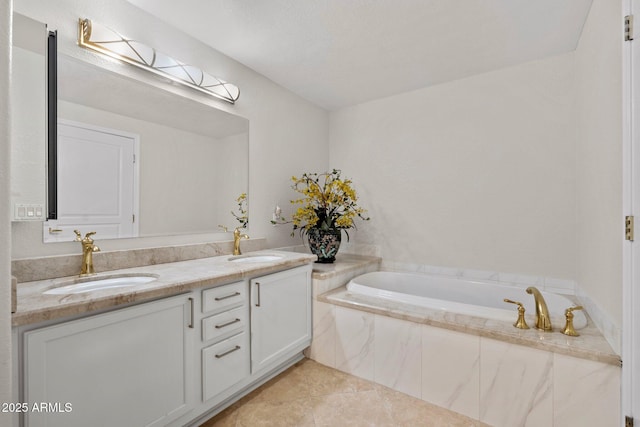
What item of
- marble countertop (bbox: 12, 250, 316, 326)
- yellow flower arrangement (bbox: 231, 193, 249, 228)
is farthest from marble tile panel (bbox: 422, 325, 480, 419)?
yellow flower arrangement (bbox: 231, 193, 249, 228)

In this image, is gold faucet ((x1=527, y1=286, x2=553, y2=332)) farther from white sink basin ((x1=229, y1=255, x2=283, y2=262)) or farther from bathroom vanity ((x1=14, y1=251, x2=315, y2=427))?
white sink basin ((x1=229, y1=255, x2=283, y2=262))

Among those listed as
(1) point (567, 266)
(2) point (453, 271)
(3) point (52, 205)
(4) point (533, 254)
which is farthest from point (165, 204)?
(1) point (567, 266)

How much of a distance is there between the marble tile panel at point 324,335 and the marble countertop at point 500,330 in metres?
0.11

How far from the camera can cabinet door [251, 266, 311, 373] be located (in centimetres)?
187

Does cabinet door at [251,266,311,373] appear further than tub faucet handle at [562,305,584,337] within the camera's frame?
Yes

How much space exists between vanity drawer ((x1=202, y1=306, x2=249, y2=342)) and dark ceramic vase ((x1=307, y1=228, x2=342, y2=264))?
1.15 metres

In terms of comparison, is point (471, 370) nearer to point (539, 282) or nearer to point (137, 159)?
point (539, 282)

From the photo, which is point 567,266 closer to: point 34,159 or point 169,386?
point 169,386

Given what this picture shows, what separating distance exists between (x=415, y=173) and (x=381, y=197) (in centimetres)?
43

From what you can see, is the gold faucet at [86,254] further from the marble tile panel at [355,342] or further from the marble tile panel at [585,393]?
the marble tile panel at [585,393]

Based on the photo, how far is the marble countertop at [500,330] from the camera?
4.65 feet

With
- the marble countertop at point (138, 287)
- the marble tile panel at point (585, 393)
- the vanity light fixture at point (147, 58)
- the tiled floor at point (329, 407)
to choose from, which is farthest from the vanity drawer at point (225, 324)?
the marble tile panel at point (585, 393)

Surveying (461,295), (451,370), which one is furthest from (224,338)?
(461,295)

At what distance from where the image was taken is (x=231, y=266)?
183cm
